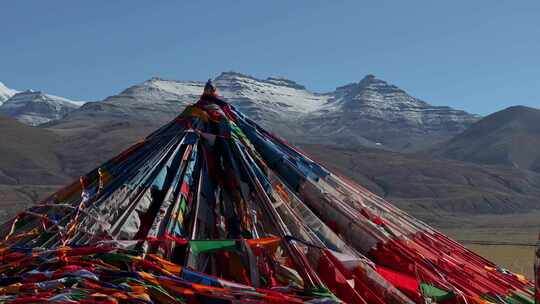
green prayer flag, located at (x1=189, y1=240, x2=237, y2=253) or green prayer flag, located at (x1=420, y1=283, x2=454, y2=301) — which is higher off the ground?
green prayer flag, located at (x1=189, y1=240, x2=237, y2=253)

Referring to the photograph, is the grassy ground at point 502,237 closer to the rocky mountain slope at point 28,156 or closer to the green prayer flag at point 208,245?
the green prayer flag at point 208,245

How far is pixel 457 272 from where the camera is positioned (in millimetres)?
7684

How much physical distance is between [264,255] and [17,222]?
2.73m

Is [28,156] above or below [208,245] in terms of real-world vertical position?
below

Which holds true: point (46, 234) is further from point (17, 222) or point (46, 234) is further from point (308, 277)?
point (308, 277)

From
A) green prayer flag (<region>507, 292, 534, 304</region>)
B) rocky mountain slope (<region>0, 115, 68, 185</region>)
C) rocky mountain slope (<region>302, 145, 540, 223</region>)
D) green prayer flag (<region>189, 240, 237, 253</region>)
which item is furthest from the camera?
rocky mountain slope (<region>0, 115, 68, 185</region>)

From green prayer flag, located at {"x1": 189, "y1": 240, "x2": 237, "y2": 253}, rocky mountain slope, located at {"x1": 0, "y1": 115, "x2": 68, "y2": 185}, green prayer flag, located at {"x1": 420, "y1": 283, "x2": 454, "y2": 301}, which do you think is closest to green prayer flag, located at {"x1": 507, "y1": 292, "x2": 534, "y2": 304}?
green prayer flag, located at {"x1": 420, "y1": 283, "x2": 454, "y2": 301}

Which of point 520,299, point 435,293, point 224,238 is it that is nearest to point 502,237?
point 520,299

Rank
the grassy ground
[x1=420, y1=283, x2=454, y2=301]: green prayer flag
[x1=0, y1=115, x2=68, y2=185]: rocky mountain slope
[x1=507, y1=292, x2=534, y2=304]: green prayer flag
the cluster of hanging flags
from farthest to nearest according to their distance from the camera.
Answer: [x1=0, y1=115, x2=68, y2=185]: rocky mountain slope → the grassy ground → [x1=507, y1=292, x2=534, y2=304]: green prayer flag → [x1=420, y1=283, x2=454, y2=301]: green prayer flag → the cluster of hanging flags

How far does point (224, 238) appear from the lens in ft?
23.5

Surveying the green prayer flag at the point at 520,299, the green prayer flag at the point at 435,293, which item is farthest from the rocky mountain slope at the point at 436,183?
the green prayer flag at the point at 435,293

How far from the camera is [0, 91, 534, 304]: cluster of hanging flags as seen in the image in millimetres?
6043

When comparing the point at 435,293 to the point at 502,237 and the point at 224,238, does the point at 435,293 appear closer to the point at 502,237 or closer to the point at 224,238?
the point at 224,238

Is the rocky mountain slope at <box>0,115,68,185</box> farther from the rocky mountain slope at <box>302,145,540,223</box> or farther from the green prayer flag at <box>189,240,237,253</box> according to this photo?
the green prayer flag at <box>189,240,237,253</box>
